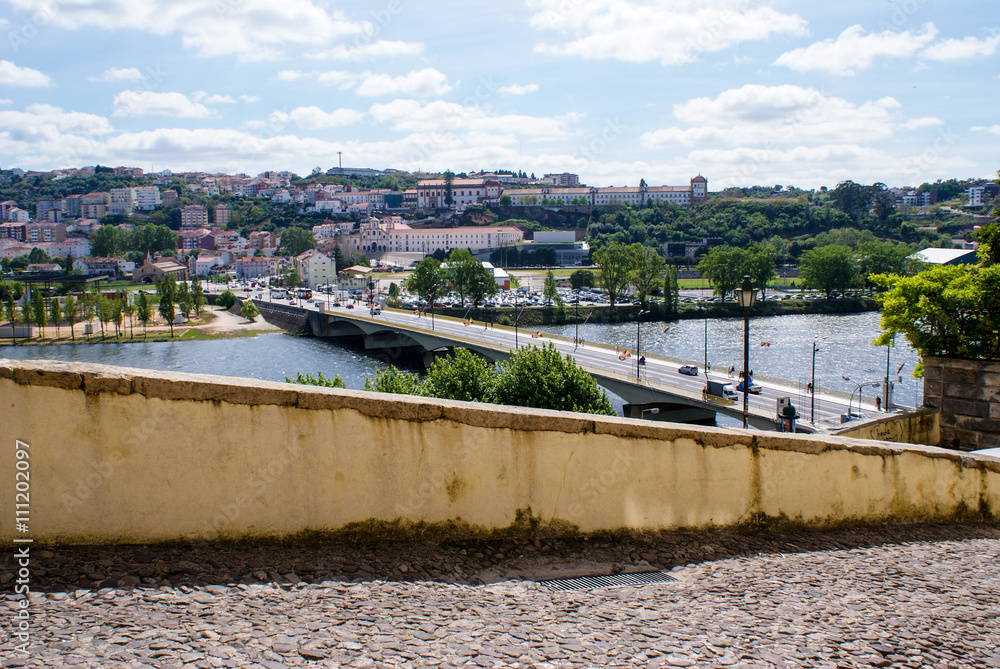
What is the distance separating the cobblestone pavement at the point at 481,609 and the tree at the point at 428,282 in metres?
66.4

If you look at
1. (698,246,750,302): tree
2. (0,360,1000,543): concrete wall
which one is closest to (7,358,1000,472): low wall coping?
(0,360,1000,543): concrete wall

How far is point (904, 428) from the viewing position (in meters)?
9.38

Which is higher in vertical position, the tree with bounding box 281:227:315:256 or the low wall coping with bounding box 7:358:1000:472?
the tree with bounding box 281:227:315:256

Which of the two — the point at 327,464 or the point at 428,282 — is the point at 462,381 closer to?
the point at 327,464

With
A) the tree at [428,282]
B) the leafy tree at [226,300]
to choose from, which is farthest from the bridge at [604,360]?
the leafy tree at [226,300]

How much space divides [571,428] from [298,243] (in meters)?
121

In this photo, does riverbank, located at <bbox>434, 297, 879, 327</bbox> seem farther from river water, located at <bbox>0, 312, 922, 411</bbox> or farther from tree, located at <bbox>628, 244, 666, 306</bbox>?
tree, located at <bbox>628, 244, 666, 306</bbox>

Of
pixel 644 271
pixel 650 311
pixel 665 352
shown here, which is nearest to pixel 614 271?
pixel 644 271

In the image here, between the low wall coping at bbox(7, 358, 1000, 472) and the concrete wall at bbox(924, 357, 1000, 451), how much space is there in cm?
570

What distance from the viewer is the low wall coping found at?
3.84 meters

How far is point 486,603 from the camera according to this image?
3.73 metres

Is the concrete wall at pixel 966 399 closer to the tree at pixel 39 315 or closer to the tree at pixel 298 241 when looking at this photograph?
the tree at pixel 39 315

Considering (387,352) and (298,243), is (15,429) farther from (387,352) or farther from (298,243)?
(298,243)

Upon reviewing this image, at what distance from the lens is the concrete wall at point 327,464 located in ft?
12.7
